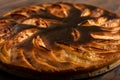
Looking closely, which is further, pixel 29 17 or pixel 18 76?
pixel 29 17

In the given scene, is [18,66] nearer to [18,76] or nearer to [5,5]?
[18,76]

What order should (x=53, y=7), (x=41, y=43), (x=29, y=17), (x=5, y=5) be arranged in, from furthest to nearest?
1. (x=5, y=5)
2. (x=53, y=7)
3. (x=29, y=17)
4. (x=41, y=43)

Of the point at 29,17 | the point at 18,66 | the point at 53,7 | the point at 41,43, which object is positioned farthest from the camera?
the point at 53,7

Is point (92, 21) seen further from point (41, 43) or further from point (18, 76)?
point (18, 76)

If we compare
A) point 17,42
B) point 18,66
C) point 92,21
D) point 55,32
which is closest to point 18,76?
point 18,66

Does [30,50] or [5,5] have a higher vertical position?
[30,50]

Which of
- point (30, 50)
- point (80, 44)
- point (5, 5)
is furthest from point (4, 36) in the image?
point (5, 5)
